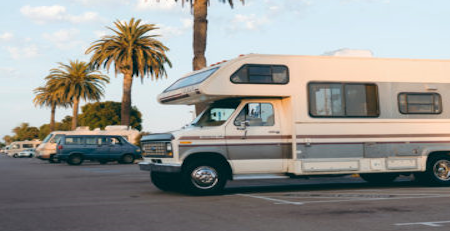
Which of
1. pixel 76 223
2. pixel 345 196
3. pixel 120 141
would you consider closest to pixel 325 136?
pixel 345 196

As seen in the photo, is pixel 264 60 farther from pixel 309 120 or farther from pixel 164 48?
pixel 164 48

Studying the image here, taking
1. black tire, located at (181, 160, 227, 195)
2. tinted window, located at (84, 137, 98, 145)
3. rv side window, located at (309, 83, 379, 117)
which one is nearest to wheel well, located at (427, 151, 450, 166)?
rv side window, located at (309, 83, 379, 117)

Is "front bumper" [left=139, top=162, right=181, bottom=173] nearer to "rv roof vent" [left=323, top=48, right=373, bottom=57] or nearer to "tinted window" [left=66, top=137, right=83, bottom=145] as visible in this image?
"rv roof vent" [left=323, top=48, right=373, bottom=57]

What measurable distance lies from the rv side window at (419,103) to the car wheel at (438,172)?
1210mm

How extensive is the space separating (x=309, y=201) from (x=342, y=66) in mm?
3876

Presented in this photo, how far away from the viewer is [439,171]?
1343 centimetres

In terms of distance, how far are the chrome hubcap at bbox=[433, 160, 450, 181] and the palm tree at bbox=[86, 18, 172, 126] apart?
32.5 metres

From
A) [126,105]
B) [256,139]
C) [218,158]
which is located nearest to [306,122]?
[256,139]

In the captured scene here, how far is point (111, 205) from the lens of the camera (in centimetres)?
1038

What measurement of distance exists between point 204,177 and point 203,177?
0.02 m

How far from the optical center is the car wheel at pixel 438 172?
13.3m

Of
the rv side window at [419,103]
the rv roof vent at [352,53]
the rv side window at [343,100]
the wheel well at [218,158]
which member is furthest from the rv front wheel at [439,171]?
the wheel well at [218,158]

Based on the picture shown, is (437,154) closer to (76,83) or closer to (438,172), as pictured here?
(438,172)

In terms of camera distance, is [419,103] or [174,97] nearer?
[174,97]
